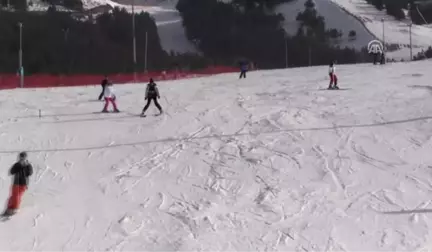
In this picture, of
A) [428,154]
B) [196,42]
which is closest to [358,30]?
[196,42]

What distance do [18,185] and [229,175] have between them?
168 inches

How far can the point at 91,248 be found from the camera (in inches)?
392

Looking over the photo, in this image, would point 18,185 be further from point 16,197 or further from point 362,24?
point 362,24

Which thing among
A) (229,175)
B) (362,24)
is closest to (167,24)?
(362,24)

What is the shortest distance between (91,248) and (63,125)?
367 inches

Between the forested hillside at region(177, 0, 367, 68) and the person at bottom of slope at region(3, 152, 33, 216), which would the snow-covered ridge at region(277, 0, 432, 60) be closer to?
the forested hillside at region(177, 0, 367, 68)

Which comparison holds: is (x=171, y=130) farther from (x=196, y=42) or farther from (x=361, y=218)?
(x=196, y=42)

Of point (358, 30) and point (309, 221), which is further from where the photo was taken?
point (358, 30)

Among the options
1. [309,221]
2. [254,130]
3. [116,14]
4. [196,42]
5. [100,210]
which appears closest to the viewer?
[309,221]

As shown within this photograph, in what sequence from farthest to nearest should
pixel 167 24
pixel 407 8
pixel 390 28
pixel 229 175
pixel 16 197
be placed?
pixel 407 8, pixel 167 24, pixel 390 28, pixel 229 175, pixel 16 197

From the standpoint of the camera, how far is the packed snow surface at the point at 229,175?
10.3 metres

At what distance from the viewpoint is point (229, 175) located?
13.2m

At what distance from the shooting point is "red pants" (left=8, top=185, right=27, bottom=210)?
37.9 ft

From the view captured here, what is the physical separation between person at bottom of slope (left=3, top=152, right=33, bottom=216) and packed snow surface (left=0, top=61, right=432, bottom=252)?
26 centimetres
